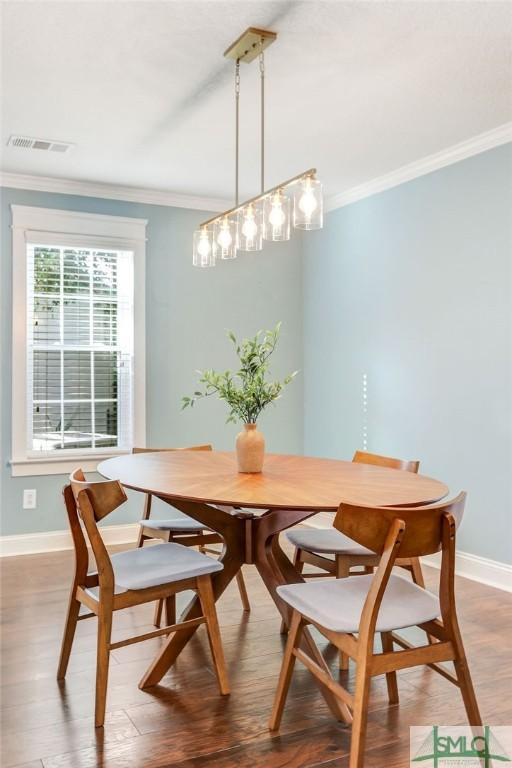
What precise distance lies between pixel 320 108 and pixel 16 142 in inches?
69.4

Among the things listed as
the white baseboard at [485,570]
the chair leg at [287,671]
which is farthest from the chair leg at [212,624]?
the white baseboard at [485,570]

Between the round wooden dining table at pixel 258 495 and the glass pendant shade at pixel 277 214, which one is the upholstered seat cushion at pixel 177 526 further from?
the glass pendant shade at pixel 277 214

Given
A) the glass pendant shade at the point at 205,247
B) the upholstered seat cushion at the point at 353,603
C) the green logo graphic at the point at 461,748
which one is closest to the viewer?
the upholstered seat cushion at the point at 353,603

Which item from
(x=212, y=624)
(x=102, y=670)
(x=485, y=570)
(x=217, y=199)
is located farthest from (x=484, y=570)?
(x=217, y=199)

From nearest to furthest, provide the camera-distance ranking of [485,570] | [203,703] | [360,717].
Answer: [360,717] → [203,703] → [485,570]

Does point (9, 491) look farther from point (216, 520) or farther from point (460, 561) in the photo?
point (460, 561)

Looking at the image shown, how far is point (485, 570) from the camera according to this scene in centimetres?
388

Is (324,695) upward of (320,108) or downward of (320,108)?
downward

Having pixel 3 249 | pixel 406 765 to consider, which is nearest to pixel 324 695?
pixel 406 765

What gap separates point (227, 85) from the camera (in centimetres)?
311

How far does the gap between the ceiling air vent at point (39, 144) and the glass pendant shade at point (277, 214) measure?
1658 mm

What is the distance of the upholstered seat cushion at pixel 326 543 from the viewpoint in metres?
2.72

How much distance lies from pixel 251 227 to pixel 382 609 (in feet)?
5.59

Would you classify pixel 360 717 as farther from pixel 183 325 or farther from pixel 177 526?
pixel 183 325
